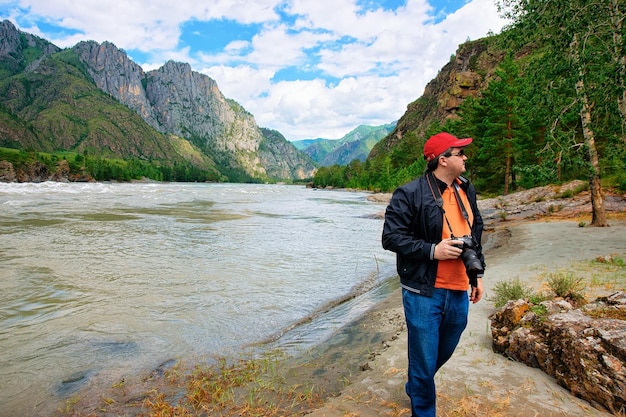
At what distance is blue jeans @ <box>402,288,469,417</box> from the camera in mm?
3492

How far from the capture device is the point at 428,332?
353cm

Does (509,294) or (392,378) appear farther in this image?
(509,294)

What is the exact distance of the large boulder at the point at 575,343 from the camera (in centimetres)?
386

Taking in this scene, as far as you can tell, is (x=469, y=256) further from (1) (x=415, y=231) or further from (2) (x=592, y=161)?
(2) (x=592, y=161)

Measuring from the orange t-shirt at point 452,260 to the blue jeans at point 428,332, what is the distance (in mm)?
90

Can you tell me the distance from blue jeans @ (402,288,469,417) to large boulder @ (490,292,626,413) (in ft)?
5.59

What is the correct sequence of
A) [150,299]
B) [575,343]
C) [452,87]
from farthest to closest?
[452,87], [150,299], [575,343]

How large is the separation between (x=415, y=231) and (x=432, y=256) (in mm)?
347

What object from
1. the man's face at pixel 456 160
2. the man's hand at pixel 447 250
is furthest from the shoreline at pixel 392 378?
the man's face at pixel 456 160

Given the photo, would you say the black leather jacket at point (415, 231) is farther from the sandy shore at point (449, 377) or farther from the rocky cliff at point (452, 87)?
the rocky cliff at point (452, 87)

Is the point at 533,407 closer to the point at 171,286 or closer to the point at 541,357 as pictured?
the point at 541,357

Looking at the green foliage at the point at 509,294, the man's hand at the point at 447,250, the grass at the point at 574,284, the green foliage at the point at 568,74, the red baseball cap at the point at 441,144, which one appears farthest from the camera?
the green foliage at the point at 568,74

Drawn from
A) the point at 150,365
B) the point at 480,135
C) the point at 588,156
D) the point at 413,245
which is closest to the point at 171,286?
the point at 150,365

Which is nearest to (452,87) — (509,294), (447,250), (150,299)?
(509,294)
